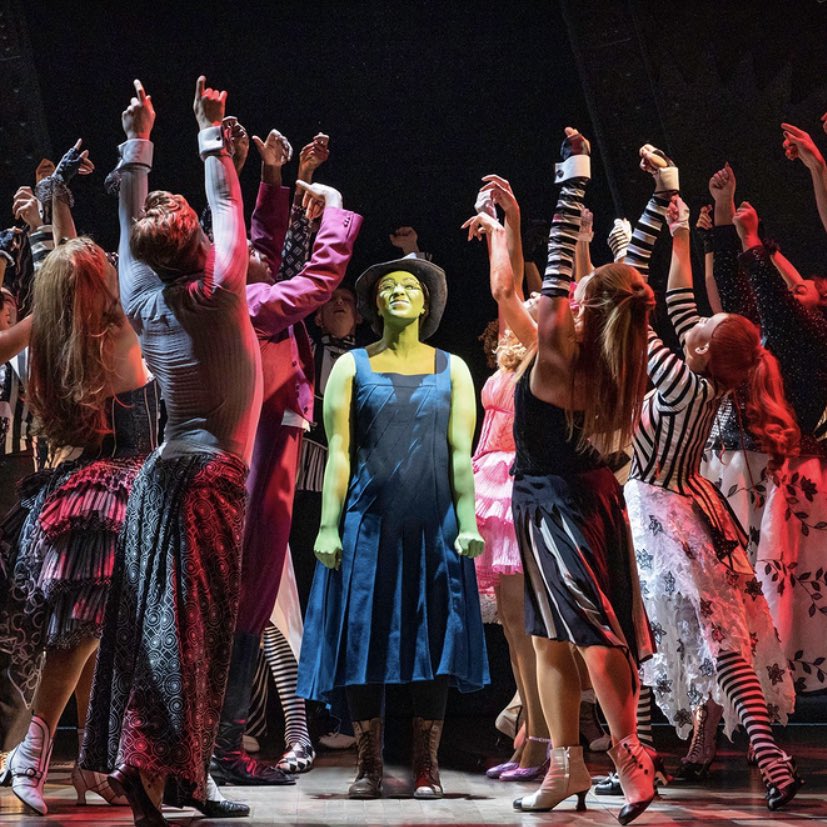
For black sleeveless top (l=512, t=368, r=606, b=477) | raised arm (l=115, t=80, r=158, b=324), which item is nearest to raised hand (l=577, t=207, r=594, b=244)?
black sleeveless top (l=512, t=368, r=606, b=477)

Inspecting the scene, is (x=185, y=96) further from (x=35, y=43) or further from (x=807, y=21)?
(x=807, y=21)

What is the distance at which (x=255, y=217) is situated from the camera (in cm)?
443

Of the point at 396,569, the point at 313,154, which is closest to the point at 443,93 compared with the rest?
the point at 313,154

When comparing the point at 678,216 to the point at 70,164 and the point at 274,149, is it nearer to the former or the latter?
the point at 274,149

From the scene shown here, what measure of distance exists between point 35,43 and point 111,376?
2.59 metres

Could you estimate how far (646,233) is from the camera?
3.76m

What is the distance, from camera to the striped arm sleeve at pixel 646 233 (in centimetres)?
374

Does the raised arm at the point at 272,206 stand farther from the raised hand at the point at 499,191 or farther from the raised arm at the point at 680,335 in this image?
the raised arm at the point at 680,335

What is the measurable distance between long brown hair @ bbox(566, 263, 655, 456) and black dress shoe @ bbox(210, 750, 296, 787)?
162cm

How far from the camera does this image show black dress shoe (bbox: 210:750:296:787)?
158 inches

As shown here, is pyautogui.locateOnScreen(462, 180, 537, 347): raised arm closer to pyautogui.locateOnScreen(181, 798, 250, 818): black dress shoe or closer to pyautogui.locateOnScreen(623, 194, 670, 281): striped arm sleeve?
pyautogui.locateOnScreen(623, 194, 670, 281): striped arm sleeve

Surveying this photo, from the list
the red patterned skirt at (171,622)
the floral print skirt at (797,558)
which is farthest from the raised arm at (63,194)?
the floral print skirt at (797,558)

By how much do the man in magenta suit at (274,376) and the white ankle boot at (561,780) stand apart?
3.31ft

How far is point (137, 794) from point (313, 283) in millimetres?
1873
